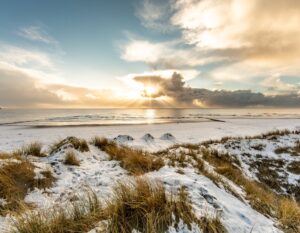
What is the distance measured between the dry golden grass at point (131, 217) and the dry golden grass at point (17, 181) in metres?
1.84

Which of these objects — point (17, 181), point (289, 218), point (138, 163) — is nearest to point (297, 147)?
point (289, 218)

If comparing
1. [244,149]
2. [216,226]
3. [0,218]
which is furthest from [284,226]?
[244,149]

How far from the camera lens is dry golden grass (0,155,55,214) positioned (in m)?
4.71

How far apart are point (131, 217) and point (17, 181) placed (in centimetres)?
370

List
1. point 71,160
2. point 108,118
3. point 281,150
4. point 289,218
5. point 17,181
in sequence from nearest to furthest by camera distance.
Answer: point 289,218, point 17,181, point 71,160, point 281,150, point 108,118

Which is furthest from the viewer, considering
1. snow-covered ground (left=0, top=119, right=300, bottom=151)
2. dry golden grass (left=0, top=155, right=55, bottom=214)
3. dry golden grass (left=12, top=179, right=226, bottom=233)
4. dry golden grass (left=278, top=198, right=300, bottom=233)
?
snow-covered ground (left=0, top=119, right=300, bottom=151)

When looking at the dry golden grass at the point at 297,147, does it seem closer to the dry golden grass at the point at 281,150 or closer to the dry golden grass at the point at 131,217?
the dry golden grass at the point at 281,150

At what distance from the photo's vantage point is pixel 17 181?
5.41 meters

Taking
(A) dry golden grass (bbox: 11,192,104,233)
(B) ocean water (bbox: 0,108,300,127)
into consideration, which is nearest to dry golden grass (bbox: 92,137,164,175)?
(A) dry golden grass (bbox: 11,192,104,233)

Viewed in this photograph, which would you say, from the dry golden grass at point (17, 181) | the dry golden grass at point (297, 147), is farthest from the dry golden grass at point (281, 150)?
the dry golden grass at point (17, 181)

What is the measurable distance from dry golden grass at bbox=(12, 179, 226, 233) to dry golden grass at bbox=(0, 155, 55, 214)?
Answer: 184 cm

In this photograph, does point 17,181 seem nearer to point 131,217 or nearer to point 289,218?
point 131,217

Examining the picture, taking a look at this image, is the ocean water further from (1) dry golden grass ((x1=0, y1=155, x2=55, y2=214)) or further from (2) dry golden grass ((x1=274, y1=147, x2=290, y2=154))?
(1) dry golden grass ((x1=0, y1=155, x2=55, y2=214))

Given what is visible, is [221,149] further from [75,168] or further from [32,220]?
[32,220]
